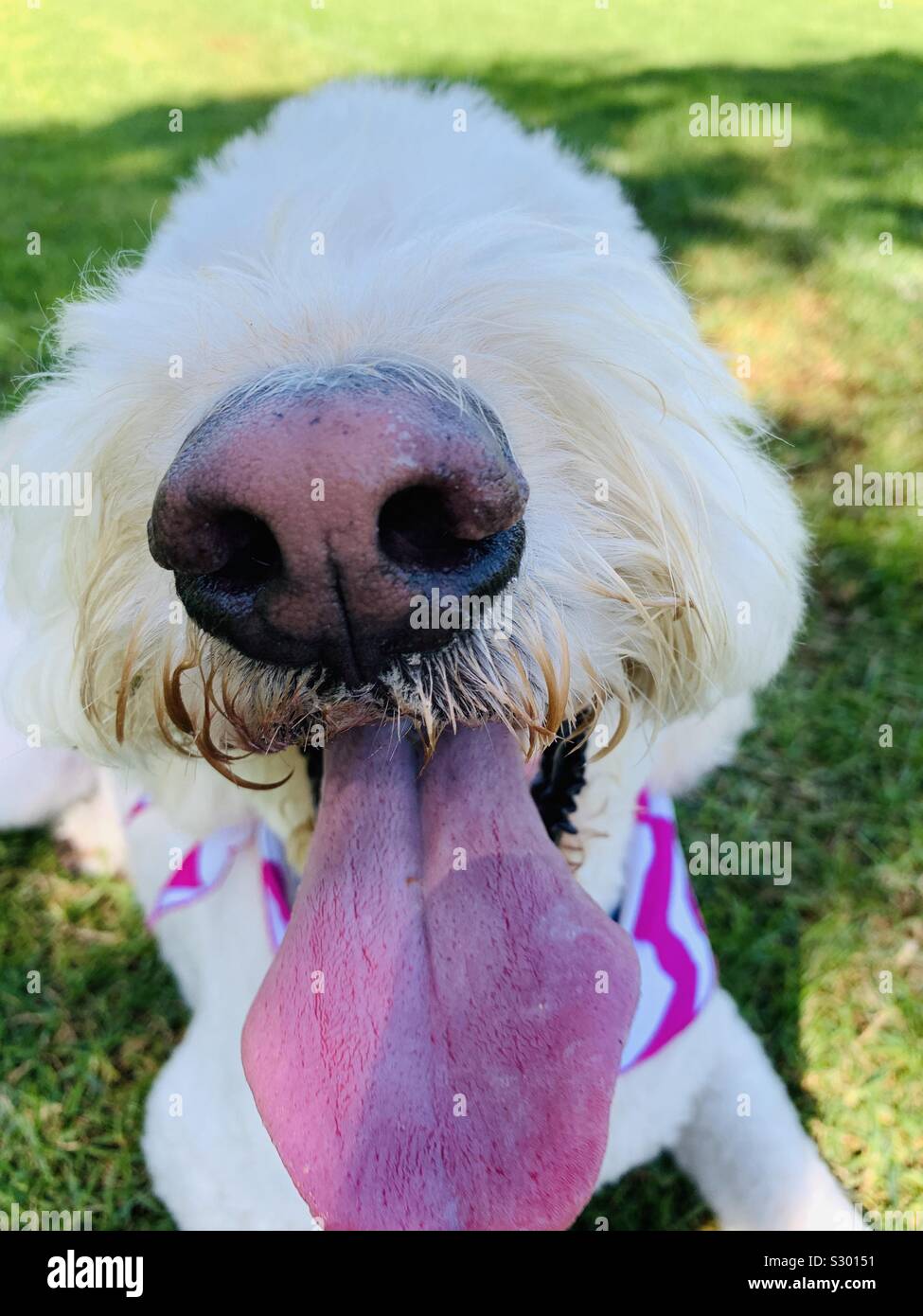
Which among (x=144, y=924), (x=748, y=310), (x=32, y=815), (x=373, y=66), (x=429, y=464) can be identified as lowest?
(x=144, y=924)

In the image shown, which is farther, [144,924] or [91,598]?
[144,924]

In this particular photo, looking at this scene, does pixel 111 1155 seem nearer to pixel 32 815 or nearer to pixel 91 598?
pixel 32 815

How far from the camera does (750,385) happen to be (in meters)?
4.93

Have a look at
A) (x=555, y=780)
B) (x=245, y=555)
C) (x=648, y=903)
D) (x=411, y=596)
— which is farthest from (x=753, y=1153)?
(x=245, y=555)

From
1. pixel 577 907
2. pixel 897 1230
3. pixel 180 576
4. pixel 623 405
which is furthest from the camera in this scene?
pixel 897 1230

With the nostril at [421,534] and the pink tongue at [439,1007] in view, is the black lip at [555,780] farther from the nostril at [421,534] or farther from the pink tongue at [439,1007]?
the nostril at [421,534]

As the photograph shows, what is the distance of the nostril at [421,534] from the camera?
1.14m

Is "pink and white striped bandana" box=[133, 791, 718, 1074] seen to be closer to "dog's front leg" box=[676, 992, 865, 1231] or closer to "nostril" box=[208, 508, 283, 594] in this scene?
"dog's front leg" box=[676, 992, 865, 1231]

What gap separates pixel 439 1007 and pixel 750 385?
4160 mm

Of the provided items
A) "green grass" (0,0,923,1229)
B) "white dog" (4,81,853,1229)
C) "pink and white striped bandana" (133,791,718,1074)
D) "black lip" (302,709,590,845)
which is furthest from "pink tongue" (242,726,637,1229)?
"green grass" (0,0,923,1229)

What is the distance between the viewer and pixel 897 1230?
2178mm

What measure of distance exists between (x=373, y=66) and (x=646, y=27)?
388 centimetres

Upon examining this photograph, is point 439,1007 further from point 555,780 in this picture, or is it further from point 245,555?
point 245,555
